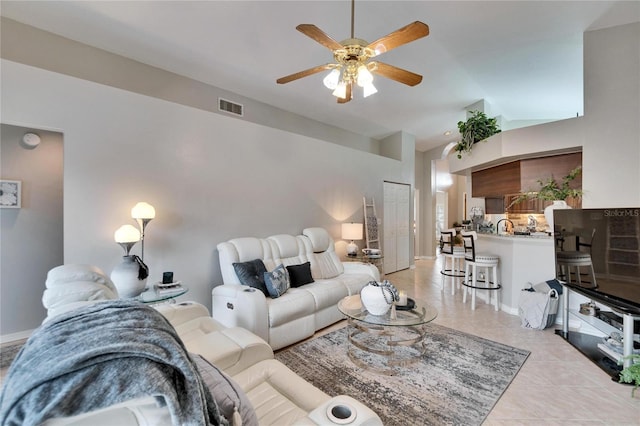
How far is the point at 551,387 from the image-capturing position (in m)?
2.31

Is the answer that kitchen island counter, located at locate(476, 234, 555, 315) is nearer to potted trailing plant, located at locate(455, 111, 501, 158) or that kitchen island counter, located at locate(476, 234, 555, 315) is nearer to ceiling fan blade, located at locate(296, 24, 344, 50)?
potted trailing plant, located at locate(455, 111, 501, 158)

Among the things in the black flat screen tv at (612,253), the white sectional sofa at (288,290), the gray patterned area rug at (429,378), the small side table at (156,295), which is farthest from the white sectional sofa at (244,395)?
the black flat screen tv at (612,253)

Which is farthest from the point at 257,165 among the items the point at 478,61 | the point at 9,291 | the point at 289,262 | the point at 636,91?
the point at 636,91

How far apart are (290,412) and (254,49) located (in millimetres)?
3747

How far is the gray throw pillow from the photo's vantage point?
100 centimetres

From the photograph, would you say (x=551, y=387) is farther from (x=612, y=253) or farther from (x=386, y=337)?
(x=386, y=337)

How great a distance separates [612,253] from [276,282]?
3178 millimetres

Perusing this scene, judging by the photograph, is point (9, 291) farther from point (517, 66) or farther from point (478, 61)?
point (517, 66)

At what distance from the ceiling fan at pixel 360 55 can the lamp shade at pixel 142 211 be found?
71.2 inches

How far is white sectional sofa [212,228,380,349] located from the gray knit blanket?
2031 millimetres

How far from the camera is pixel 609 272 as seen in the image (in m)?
2.55

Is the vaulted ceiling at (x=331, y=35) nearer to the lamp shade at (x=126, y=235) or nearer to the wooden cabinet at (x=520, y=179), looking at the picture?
the wooden cabinet at (x=520, y=179)

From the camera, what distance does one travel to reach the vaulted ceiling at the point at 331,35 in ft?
9.50

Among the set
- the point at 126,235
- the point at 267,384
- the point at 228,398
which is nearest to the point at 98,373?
the point at 228,398
